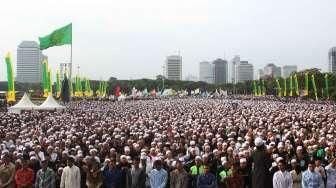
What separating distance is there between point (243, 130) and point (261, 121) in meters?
3.47

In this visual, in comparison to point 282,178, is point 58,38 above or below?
above

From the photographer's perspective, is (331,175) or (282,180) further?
(331,175)

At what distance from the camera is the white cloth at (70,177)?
11.3m

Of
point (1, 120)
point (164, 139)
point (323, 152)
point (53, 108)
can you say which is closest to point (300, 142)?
point (323, 152)

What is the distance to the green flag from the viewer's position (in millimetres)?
39250

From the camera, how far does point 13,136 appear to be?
18.4 metres

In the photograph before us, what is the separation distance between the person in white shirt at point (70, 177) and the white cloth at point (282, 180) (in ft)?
11.8

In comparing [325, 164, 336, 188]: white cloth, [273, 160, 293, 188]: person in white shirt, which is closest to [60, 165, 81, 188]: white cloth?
[273, 160, 293, 188]: person in white shirt

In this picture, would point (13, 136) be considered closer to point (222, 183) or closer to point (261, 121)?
point (222, 183)

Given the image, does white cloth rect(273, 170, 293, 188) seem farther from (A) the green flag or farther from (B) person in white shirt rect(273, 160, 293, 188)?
(A) the green flag

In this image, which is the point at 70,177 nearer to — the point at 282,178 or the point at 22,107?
the point at 282,178

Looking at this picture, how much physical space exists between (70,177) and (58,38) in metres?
29.3

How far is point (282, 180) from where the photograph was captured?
35.9 ft

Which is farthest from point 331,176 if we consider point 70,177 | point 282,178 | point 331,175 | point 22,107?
point 22,107
